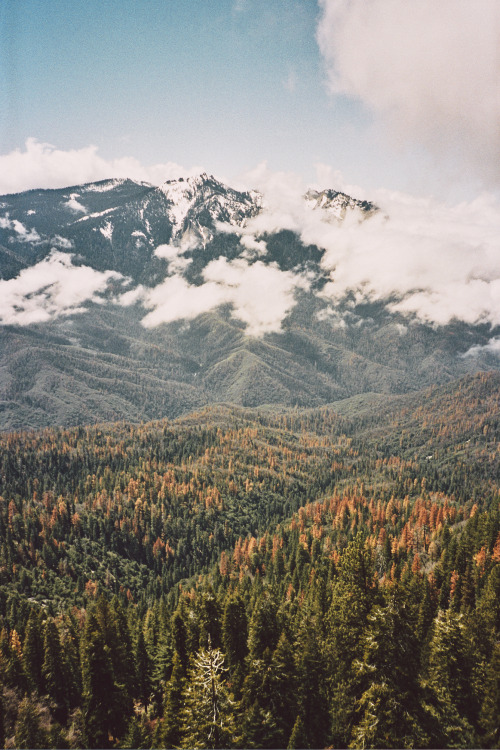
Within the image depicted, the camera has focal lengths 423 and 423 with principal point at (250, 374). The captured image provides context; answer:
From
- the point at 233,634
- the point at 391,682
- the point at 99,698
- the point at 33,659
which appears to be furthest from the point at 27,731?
the point at 391,682

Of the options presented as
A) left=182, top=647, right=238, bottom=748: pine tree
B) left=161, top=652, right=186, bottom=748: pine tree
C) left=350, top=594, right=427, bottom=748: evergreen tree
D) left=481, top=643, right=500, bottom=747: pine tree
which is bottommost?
left=161, top=652, right=186, bottom=748: pine tree

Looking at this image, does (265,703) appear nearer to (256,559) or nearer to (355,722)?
(355,722)

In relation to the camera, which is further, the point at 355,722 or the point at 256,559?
the point at 256,559

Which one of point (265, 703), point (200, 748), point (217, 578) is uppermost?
point (200, 748)

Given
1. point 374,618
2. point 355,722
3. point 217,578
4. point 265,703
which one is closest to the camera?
point 374,618

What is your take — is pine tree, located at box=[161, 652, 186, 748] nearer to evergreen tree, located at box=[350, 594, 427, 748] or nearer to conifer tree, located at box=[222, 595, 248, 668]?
conifer tree, located at box=[222, 595, 248, 668]

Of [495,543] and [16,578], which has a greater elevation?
[495,543]

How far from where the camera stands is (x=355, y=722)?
35.8 meters

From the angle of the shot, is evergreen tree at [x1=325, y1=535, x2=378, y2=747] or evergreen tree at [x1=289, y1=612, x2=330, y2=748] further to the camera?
evergreen tree at [x1=289, y1=612, x2=330, y2=748]

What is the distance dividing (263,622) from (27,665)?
53.4 metres

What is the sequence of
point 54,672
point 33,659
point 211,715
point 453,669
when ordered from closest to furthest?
1. point 211,715
2. point 453,669
3. point 54,672
4. point 33,659

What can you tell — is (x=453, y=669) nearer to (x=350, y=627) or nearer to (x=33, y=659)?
(x=350, y=627)

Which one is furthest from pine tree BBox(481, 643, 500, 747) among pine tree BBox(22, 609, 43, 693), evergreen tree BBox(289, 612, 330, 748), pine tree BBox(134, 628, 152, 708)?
pine tree BBox(22, 609, 43, 693)

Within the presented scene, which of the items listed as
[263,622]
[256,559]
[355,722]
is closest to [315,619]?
[263,622]
